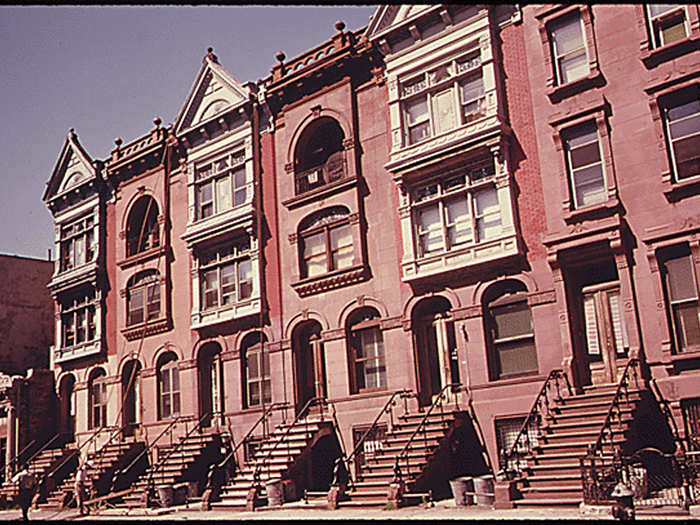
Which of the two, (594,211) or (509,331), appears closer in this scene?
(594,211)

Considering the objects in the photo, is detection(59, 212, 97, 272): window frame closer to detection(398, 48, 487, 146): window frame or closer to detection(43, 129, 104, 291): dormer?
detection(43, 129, 104, 291): dormer

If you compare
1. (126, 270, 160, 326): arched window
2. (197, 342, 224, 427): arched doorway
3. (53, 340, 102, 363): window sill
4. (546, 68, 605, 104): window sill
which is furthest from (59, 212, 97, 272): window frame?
(546, 68, 605, 104): window sill

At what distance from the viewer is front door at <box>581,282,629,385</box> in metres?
20.9

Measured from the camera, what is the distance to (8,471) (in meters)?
36.0

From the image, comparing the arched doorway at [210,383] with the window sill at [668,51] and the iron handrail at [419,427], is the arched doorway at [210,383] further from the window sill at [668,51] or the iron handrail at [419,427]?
the window sill at [668,51]

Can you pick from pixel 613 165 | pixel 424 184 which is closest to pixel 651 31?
pixel 613 165

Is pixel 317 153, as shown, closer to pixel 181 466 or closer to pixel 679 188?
pixel 181 466

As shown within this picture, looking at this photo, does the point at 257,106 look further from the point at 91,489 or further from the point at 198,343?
the point at 91,489

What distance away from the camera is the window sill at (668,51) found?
65.5 feet

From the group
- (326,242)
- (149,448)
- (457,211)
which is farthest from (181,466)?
(457,211)

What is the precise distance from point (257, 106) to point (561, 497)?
19609mm

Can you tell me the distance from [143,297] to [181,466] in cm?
920

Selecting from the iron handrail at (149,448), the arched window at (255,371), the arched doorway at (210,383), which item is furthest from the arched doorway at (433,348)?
the iron handrail at (149,448)

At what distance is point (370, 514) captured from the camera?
64.2 ft
